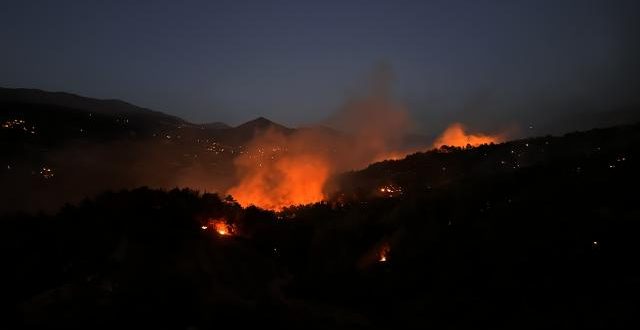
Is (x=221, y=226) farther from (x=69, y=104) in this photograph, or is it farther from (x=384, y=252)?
(x=69, y=104)

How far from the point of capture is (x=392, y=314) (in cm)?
→ 1883

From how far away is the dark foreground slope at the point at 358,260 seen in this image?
16.9 meters

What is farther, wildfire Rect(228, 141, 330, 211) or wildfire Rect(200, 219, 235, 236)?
wildfire Rect(228, 141, 330, 211)

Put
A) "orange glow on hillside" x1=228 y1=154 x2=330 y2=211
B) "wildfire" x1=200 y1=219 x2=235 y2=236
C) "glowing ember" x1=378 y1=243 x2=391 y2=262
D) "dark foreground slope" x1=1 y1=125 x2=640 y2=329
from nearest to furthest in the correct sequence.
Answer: "dark foreground slope" x1=1 y1=125 x2=640 y2=329
"glowing ember" x1=378 y1=243 x2=391 y2=262
"wildfire" x1=200 y1=219 x2=235 y2=236
"orange glow on hillside" x1=228 y1=154 x2=330 y2=211

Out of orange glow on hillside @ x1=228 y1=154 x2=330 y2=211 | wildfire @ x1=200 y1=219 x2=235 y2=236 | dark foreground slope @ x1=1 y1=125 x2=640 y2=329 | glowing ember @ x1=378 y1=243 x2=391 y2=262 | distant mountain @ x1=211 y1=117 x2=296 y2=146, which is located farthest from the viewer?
distant mountain @ x1=211 y1=117 x2=296 y2=146

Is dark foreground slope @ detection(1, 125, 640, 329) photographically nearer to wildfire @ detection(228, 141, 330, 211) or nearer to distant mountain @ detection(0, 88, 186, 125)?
wildfire @ detection(228, 141, 330, 211)

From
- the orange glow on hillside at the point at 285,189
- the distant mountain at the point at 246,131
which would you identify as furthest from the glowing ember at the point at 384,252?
the distant mountain at the point at 246,131

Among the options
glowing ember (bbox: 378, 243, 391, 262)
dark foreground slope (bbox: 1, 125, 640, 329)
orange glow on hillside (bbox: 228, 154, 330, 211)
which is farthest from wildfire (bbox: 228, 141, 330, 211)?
glowing ember (bbox: 378, 243, 391, 262)

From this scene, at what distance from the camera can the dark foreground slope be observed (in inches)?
666

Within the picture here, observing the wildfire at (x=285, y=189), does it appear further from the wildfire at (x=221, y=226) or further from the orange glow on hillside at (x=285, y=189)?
the wildfire at (x=221, y=226)

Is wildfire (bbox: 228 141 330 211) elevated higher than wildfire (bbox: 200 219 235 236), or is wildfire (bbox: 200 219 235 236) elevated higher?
wildfire (bbox: 228 141 330 211)

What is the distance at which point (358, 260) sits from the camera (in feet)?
94.5

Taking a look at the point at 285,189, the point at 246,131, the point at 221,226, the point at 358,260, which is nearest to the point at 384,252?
the point at 358,260

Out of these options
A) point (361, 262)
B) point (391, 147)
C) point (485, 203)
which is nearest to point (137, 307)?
point (361, 262)
